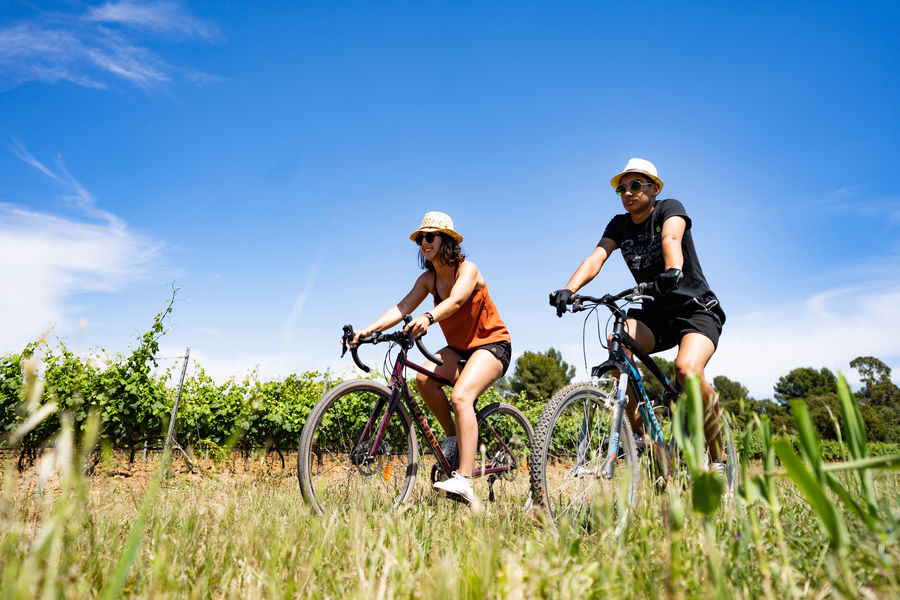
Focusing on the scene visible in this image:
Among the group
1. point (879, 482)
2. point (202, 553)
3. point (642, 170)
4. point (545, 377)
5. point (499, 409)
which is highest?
point (545, 377)

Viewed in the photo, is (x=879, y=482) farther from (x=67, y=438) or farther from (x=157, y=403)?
(x=157, y=403)

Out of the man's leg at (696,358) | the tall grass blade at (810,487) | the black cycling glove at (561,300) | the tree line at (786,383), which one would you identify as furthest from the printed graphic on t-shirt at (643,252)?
the tree line at (786,383)

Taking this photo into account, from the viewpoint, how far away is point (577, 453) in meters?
3.16

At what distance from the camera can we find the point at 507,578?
1.34 m

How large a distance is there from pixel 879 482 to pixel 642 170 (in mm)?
2183

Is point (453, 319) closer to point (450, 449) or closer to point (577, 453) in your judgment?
point (450, 449)

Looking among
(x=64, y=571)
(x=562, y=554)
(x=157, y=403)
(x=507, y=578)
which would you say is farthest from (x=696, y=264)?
(x=157, y=403)

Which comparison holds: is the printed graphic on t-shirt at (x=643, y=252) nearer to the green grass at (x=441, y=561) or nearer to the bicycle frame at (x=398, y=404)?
the bicycle frame at (x=398, y=404)

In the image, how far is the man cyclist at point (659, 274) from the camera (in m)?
3.41

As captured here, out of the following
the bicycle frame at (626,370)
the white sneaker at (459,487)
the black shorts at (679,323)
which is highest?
the black shorts at (679,323)

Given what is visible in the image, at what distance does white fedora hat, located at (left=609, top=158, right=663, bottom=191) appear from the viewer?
3699 millimetres

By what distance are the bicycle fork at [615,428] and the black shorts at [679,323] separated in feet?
2.32

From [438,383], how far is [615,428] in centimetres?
147

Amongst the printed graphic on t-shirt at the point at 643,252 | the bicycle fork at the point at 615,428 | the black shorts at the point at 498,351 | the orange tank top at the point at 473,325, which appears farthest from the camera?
the orange tank top at the point at 473,325
